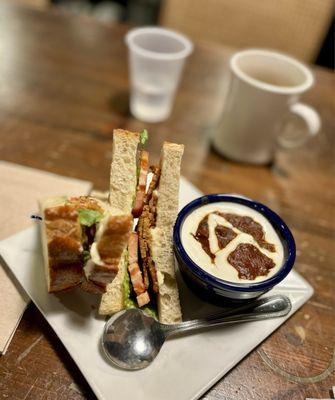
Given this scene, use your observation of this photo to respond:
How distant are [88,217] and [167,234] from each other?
0.22 m

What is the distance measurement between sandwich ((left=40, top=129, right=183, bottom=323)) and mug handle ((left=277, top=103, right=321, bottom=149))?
0.65 metres

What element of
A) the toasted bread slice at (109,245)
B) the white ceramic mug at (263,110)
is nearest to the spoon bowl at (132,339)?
the toasted bread slice at (109,245)

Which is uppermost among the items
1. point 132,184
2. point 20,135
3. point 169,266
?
point 132,184

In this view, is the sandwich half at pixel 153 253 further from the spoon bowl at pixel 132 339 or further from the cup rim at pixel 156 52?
the cup rim at pixel 156 52

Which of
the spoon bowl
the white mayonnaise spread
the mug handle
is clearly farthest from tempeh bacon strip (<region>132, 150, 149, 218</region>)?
the mug handle

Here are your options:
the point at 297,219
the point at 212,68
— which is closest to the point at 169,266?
the point at 297,219

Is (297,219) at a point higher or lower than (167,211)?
lower

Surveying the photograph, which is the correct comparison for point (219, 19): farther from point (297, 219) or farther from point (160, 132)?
point (297, 219)

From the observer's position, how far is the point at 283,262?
0.90 metres

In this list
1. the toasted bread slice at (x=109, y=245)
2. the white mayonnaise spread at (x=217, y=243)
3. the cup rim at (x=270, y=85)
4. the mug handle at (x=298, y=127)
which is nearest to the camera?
the toasted bread slice at (x=109, y=245)

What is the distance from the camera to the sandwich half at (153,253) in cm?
89

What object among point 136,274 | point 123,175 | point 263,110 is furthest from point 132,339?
point 263,110

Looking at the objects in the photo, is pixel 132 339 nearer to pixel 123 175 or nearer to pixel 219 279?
pixel 219 279

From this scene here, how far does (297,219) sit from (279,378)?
556 millimetres
